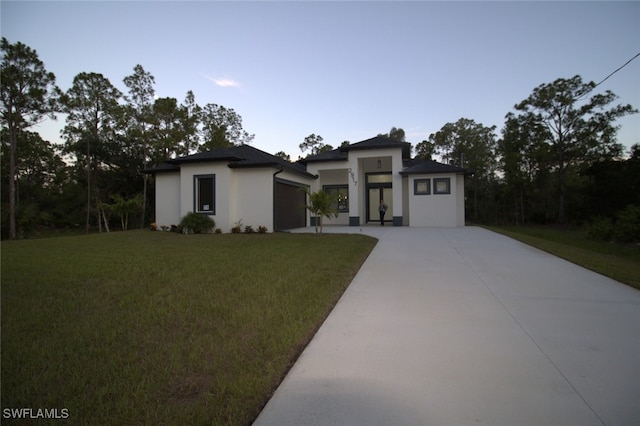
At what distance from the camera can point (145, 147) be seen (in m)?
24.3

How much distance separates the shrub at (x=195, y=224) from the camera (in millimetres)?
14172

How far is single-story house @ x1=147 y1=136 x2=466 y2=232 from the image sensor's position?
577 inches

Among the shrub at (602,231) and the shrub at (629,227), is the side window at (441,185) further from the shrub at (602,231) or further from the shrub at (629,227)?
the shrub at (629,227)

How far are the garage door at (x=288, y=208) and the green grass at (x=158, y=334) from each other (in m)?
8.48

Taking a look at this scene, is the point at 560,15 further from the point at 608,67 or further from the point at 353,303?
the point at 353,303

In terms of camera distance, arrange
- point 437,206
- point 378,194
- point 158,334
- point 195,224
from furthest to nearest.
Result: point 378,194, point 437,206, point 195,224, point 158,334

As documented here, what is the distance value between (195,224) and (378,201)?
1141cm

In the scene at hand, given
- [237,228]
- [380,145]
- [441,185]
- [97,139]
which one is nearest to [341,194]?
[380,145]

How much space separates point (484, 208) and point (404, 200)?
48.8 ft

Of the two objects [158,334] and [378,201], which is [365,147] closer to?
[378,201]

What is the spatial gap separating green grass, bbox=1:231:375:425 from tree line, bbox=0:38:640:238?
17.1 metres

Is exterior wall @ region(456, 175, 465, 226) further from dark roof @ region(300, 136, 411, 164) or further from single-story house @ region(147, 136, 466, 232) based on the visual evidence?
dark roof @ region(300, 136, 411, 164)

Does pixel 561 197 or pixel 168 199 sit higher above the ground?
pixel 561 197

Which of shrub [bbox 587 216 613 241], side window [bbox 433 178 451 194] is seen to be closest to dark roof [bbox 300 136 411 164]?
side window [bbox 433 178 451 194]
